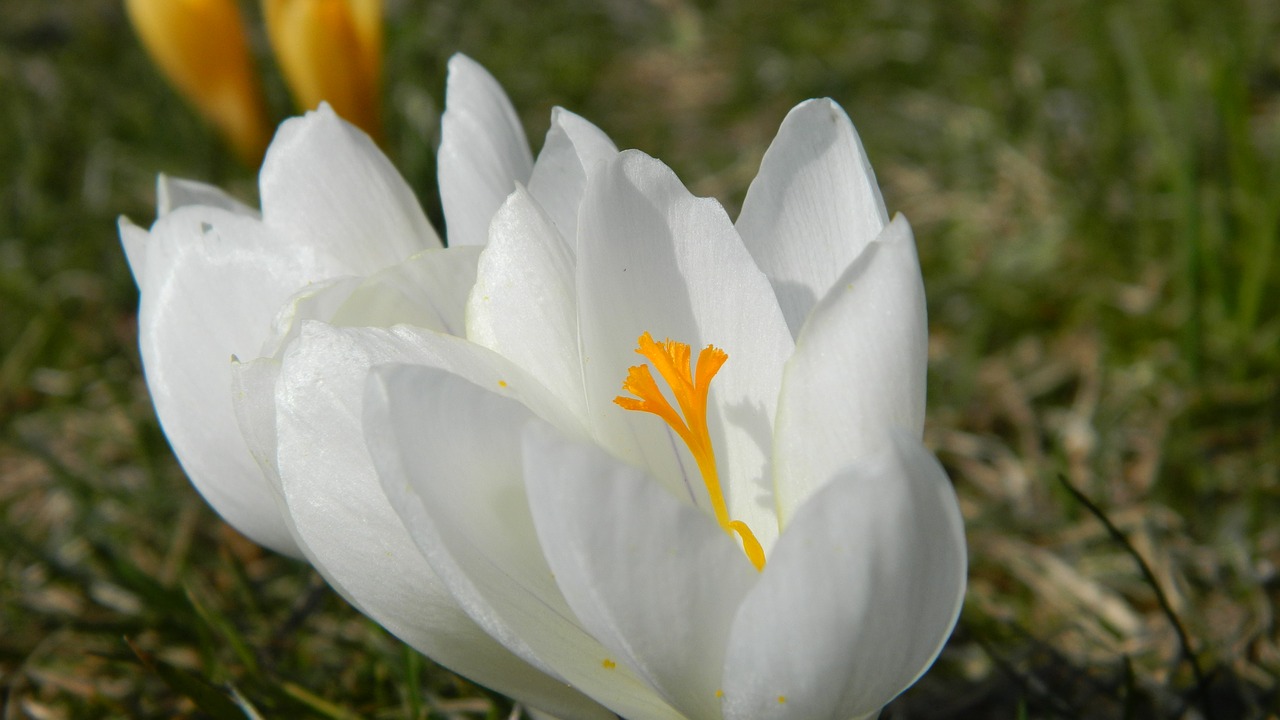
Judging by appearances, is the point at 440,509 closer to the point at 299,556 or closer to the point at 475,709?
the point at 299,556

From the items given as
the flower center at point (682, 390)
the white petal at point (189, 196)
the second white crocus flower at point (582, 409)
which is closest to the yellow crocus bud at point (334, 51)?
the white petal at point (189, 196)

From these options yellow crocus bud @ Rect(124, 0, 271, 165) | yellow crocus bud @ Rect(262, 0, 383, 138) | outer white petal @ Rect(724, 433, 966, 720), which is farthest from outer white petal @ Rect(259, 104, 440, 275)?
yellow crocus bud @ Rect(124, 0, 271, 165)

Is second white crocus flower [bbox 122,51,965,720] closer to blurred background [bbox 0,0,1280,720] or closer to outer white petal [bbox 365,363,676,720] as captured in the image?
outer white petal [bbox 365,363,676,720]

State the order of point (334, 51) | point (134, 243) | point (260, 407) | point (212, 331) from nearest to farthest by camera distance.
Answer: point (260, 407), point (212, 331), point (134, 243), point (334, 51)

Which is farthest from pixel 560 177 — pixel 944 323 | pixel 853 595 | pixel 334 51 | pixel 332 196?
pixel 944 323

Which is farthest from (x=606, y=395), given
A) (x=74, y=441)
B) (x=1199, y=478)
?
(x=74, y=441)

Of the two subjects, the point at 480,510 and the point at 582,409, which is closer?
the point at 480,510

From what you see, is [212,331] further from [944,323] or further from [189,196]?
[944,323]
